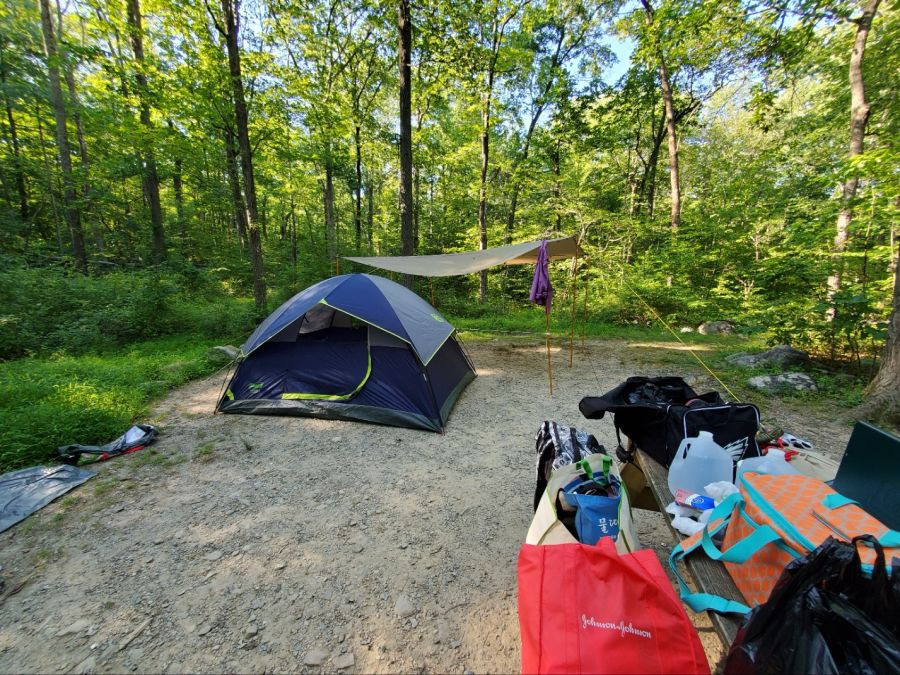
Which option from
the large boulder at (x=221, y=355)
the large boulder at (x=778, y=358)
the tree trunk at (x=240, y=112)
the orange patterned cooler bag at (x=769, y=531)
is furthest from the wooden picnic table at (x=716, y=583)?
the tree trunk at (x=240, y=112)

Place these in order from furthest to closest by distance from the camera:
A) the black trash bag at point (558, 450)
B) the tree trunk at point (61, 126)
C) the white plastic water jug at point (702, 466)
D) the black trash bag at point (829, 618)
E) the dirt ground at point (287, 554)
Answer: the tree trunk at point (61, 126), the black trash bag at point (558, 450), the dirt ground at point (287, 554), the white plastic water jug at point (702, 466), the black trash bag at point (829, 618)

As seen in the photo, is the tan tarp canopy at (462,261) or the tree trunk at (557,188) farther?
the tree trunk at (557,188)

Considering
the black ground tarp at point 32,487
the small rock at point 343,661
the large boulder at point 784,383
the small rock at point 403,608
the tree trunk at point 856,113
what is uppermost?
the tree trunk at point 856,113

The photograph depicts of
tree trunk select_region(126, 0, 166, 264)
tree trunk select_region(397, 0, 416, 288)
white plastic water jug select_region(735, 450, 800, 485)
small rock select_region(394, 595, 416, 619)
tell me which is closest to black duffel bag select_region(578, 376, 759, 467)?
white plastic water jug select_region(735, 450, 800, 485)

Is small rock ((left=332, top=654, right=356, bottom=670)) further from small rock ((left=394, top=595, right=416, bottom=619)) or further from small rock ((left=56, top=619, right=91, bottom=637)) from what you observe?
small rock ((left=56, top=619, right=91, bottom=637))

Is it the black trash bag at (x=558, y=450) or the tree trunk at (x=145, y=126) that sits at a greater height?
the tree trunk at (x=145, y=126)

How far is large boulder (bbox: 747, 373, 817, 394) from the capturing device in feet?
14.6

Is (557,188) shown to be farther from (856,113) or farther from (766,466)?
(766,466)

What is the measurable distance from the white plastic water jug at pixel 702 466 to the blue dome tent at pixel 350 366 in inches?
95.8

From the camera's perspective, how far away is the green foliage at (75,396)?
3.10 m

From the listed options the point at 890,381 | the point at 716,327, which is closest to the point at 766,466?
the point at 890,381

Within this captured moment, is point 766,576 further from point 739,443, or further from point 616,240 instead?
point 616,240

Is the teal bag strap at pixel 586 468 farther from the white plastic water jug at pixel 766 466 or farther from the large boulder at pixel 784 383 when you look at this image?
the large boulder at pixel 784 383

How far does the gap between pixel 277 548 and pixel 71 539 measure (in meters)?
1.33
